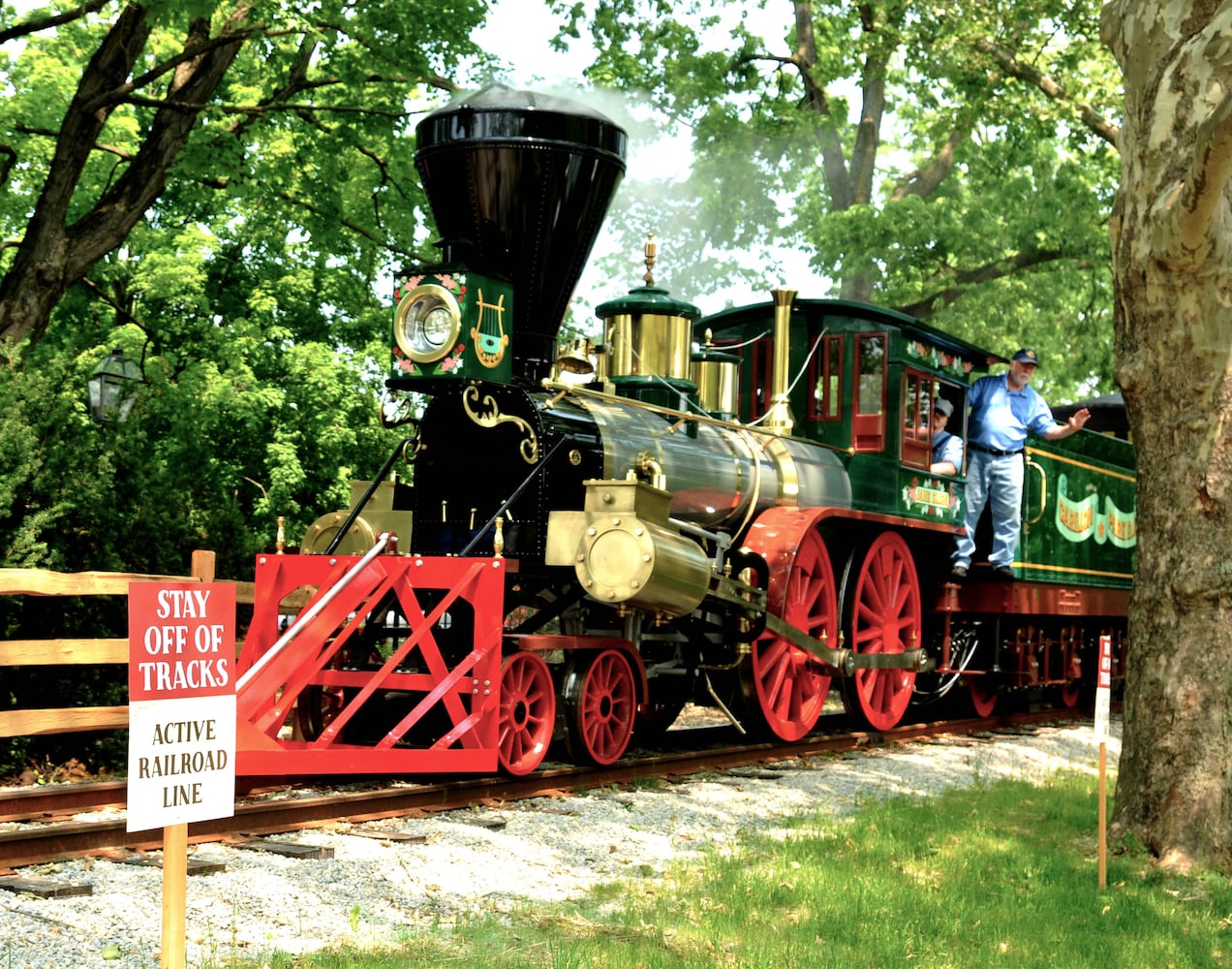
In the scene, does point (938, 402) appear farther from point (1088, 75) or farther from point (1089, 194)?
point (1089, 194)

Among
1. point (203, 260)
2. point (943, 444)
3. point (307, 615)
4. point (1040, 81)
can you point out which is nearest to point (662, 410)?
point (307, 615)

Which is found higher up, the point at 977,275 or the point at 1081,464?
the point at 977,275

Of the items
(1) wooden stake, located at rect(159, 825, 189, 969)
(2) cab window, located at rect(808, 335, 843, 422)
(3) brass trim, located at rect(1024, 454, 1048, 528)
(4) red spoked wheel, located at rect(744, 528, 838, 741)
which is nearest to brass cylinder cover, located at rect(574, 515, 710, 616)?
(4) red spoked wheel, located at rect(744, 528, 838, 741)

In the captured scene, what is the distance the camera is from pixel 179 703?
3.40 metres

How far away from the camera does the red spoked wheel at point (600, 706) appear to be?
823cm

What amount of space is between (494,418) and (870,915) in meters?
3.89

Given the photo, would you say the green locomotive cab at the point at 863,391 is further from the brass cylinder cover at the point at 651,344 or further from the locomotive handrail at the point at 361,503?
the locomotive handrail at the point at 361,503

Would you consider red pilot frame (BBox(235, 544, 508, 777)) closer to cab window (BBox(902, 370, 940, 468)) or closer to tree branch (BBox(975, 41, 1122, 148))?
cab window (BBox(902, 370, 940, 468))

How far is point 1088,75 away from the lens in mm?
19484

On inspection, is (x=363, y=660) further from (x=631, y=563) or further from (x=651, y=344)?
(x=651, y=344)

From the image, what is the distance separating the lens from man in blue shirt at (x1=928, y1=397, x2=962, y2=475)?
11984 mm

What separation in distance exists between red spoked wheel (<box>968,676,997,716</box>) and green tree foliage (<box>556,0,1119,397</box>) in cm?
863

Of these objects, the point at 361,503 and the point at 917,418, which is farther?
the point at 917,418

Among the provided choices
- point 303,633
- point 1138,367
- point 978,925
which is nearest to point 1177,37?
point 1138,367
